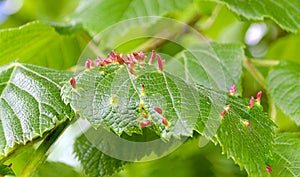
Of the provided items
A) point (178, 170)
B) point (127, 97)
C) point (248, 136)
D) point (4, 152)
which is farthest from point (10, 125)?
point (178, 170)

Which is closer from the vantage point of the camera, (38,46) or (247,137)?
(247,137)

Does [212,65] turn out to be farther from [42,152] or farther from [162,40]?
[42,152]

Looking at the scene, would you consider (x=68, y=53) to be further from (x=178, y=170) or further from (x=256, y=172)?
(x=256, y=172)

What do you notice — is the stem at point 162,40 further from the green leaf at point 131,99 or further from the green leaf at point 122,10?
the green leaf at point 131,99

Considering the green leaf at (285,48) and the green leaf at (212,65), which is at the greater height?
the green leaf at (212,65)

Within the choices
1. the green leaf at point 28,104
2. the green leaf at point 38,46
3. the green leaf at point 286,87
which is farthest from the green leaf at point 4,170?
the green leaf at point 286,87

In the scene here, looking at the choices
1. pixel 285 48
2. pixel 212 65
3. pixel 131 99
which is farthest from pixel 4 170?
pixel 285 48

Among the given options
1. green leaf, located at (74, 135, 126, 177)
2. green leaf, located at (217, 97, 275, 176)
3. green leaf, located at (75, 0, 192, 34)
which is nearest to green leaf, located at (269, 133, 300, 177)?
green leaf, located at (217, 97, 275, 176)

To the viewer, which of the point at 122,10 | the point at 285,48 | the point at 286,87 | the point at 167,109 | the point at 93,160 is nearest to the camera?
the point at 167,109
